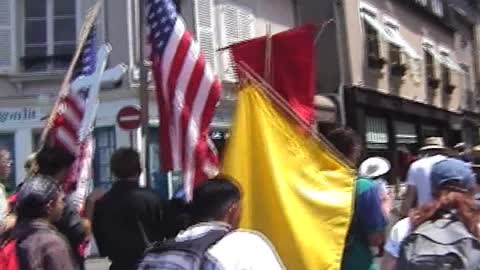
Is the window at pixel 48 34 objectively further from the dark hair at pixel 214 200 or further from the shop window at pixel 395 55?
the dark hair at pixel 214 200

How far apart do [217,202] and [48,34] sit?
14228 mm

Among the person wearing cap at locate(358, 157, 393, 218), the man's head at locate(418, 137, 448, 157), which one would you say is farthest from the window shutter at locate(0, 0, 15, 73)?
the person wearing cap at locate(358, 157, 393, 218)

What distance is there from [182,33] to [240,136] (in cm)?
170

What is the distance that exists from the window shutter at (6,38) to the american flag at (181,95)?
35.1ft

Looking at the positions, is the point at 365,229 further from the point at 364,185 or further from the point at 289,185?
the point at 289,185

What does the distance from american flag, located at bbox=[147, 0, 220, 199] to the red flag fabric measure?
52cm

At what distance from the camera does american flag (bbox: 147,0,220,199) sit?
633 centimetres

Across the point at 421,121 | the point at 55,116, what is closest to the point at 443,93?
the point at 421,121

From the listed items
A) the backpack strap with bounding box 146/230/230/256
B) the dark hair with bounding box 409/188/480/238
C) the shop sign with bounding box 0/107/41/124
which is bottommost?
the backpack strap with bounding box 146/230/230/256

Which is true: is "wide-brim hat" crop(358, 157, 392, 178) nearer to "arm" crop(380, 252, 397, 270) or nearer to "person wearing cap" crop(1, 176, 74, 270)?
"arm" crop(380, 252, 397, 270)

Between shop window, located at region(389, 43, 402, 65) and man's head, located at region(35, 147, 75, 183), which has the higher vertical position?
shop window, located at region(389, 43, 402, 65)

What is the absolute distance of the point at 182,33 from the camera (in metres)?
6.76

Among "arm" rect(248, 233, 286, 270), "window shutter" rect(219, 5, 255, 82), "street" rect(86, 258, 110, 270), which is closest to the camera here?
"arm" rect(248, 233, 286, 270)

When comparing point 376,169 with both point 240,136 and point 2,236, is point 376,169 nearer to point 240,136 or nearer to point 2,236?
Result: point 240,136
